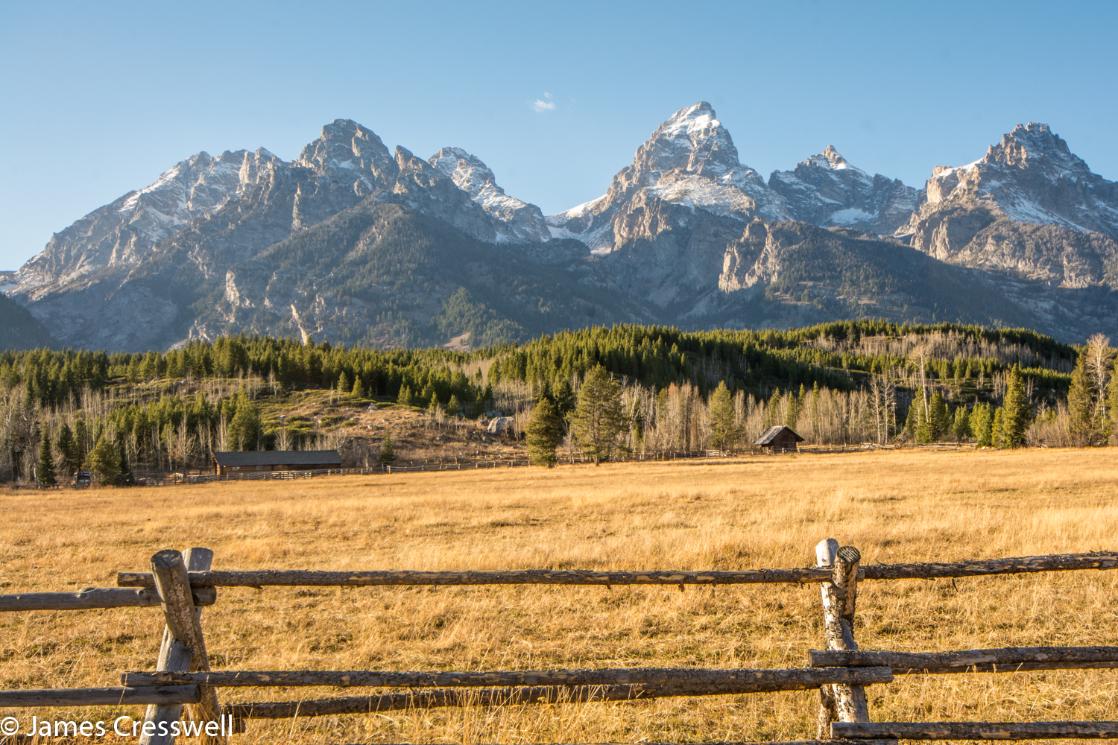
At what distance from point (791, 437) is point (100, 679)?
111794 mm

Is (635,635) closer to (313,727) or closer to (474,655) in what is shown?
(474,655)

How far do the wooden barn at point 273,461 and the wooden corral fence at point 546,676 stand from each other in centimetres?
10022

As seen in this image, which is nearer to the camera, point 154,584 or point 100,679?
point 154,584

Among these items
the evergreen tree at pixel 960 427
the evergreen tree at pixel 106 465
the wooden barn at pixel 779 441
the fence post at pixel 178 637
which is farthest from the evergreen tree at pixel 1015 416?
the evergreen tree at pixel 106 465

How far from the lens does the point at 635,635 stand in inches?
436

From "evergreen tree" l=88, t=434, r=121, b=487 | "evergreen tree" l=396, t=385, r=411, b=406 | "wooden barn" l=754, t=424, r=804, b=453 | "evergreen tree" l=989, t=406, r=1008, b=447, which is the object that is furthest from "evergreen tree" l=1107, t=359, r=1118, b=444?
"evergreen tree" l=88, t=434, r=121, b=487

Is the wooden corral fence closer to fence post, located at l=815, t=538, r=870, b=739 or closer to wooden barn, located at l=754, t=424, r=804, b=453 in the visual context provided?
fence post, located at l=815, t=538, r=870, b=739

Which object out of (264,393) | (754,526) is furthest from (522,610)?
(264,393)

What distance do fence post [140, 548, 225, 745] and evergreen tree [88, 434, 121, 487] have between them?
89113 millimetres

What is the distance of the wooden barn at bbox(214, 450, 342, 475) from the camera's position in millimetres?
101188

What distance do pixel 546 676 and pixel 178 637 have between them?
12.0 ft

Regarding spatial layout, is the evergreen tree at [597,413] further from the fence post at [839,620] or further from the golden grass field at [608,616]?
the fence post at [839,620]

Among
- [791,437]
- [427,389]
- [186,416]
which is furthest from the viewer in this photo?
[427,389]

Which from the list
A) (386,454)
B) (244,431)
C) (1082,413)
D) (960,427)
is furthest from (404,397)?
(1082,413)
